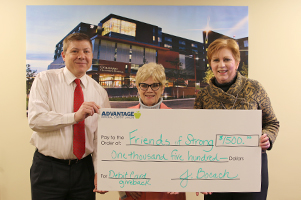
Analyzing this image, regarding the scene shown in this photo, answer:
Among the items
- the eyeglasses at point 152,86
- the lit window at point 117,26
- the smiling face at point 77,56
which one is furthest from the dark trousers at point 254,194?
the lit window at point 117,26

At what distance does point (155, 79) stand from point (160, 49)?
96 centimetres

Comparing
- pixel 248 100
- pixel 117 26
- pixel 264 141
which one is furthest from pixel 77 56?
pixel 264 141

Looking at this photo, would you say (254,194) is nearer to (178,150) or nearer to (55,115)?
(178,150)

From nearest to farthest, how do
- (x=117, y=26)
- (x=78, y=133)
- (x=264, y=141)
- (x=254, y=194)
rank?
1. (x=264, y=141)
2. (x=254, y=194)
3. (x=78, y=133)
4. (x=117, y=26)

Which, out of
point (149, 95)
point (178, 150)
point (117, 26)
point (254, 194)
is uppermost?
point (117, 26)

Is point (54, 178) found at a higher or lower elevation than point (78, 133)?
lower

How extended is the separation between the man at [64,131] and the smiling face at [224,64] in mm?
803

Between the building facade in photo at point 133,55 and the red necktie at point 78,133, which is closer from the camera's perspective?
the red necktie at point 78,133

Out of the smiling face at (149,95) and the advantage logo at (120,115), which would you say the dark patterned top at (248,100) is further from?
the advantage logo at (120,115)

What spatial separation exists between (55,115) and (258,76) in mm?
2076

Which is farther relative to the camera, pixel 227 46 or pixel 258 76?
pixel 258 76

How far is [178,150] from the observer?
1088 millimetres

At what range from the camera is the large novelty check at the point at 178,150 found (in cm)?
108
